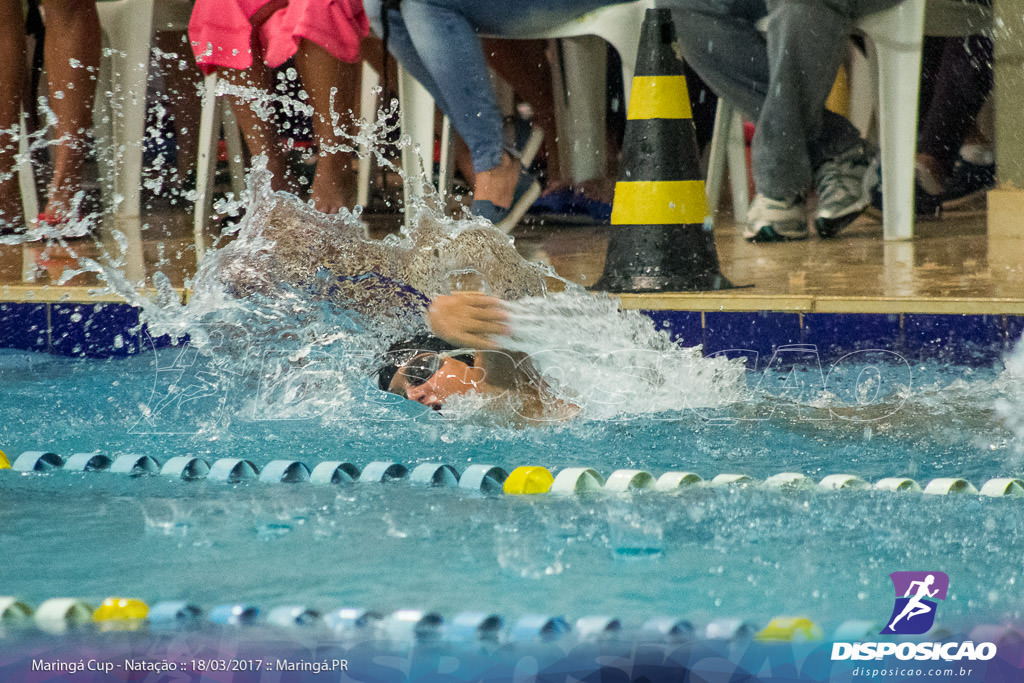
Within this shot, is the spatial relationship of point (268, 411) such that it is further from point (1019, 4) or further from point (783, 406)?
point (1019, 4)

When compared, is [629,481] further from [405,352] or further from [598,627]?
[405,352]

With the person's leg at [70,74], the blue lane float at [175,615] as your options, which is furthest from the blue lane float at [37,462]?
the person's leg at [70,74]

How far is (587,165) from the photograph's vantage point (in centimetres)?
531

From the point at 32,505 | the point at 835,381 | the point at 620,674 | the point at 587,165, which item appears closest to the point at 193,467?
the point at 32,505

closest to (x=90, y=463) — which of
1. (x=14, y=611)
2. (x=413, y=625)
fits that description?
(x=14, y=611)

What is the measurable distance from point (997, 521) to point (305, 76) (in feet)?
10.5

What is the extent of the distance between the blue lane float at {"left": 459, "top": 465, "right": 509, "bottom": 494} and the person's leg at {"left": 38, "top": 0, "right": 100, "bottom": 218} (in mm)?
2607

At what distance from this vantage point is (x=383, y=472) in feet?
7.79

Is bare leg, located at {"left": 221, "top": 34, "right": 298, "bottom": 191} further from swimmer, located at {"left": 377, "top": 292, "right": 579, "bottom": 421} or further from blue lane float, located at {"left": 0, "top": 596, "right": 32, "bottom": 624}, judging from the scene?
blue lane float, located at {"left": 0, "top": 596, "right": 32, "bottom": 624}

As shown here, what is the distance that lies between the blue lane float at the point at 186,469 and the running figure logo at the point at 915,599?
4.36 ft

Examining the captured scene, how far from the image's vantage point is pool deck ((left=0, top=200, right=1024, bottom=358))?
3055mm

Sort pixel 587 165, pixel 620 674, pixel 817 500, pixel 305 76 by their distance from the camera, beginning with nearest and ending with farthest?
pixel 620 674 < pixel 817 500 < pixel 305 76 < pixel 587 165

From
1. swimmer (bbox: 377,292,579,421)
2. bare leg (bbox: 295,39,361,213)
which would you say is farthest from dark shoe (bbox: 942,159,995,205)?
swimmer (bbox: 377,292,579,421)

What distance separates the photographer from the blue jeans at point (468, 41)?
13.7 feet
